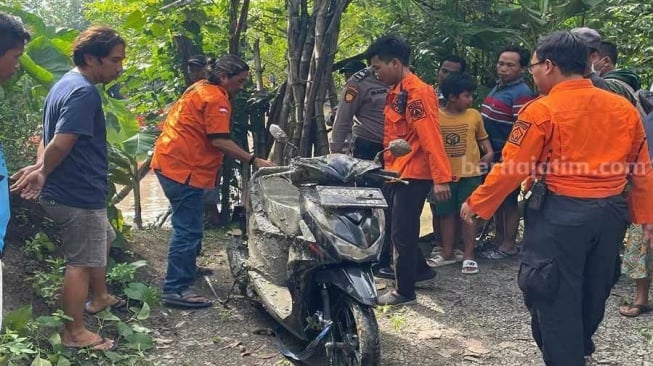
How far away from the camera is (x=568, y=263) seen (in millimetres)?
3359

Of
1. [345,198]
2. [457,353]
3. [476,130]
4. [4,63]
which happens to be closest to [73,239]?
[4,63]

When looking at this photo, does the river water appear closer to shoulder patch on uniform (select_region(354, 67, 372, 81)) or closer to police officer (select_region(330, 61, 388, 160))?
police officer (select_region(330, 61, 388, 160))

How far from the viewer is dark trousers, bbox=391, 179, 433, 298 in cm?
490

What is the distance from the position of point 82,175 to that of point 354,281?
166 centimetres

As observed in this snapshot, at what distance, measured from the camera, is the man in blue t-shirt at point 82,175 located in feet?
12.6

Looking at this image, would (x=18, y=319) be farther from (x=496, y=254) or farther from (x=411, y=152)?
(x=496, y=254)

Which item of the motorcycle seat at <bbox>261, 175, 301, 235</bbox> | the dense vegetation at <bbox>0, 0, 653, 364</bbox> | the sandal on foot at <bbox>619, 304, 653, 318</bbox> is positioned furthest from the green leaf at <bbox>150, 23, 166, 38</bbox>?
the sandal on foot at <bbox>619, 304, 653, 318</bbox>

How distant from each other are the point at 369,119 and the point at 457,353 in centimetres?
214

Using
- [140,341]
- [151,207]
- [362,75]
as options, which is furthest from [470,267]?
[151,207]

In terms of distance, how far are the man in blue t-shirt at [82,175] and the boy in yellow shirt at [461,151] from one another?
9.55 ft

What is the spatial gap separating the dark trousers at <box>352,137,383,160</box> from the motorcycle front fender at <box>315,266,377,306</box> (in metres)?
1.98

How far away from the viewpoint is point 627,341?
14.7 feet

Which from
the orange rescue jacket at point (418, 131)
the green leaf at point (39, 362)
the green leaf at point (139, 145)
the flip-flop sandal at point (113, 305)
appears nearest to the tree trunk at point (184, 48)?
the green leaf at point (139, 145)

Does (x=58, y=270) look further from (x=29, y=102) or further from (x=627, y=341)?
A: (x=627, y=341)
